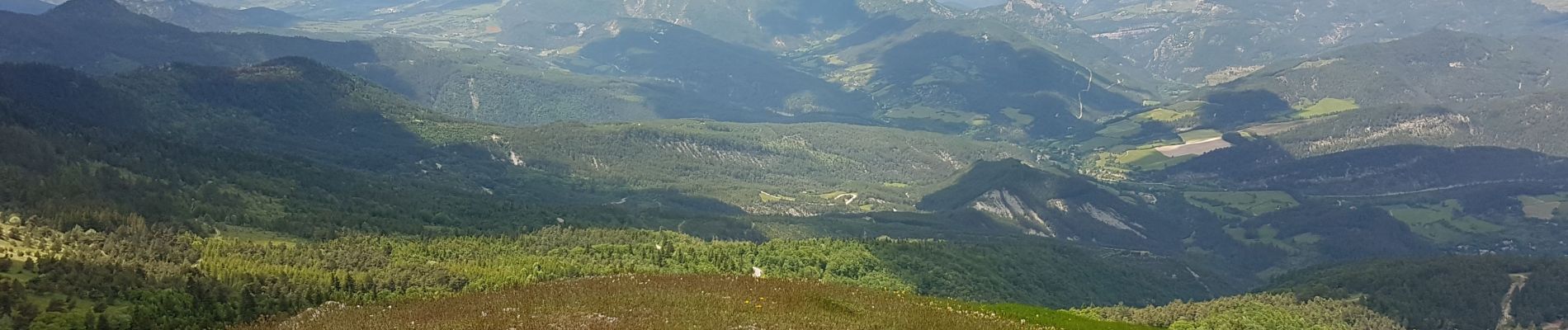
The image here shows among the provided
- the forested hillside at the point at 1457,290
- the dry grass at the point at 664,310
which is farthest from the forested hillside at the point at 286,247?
the forested hillside at the point at 1457,290

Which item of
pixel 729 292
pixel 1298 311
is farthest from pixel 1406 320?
pixel 729 292

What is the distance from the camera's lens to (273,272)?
8681cm

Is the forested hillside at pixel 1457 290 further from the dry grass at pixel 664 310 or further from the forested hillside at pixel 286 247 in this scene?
the dry grass at pixel 664 310

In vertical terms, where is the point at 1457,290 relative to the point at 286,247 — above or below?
below

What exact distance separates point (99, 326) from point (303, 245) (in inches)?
2022

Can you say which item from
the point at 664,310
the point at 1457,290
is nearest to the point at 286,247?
the point at 664,310

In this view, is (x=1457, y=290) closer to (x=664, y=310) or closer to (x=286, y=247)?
(x=664, y=310)

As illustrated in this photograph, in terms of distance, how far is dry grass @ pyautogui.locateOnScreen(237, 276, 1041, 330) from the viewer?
49.0 meters

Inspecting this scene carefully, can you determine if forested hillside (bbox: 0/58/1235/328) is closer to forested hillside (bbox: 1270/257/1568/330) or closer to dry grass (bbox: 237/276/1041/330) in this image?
dry grass (bbox: 237/276/1041/330)

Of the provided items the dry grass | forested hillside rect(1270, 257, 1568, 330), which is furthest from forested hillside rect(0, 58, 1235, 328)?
forested hillside rect(1270, 257, 1568, 330)

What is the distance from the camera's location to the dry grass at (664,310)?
161 ft

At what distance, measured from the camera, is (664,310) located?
5200cm

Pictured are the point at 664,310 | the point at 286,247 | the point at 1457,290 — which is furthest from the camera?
the point at 1457,290

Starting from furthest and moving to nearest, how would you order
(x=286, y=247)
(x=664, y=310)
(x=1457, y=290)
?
(x=1457, y=290), (x=286, y=247), (x=664, y=310)
